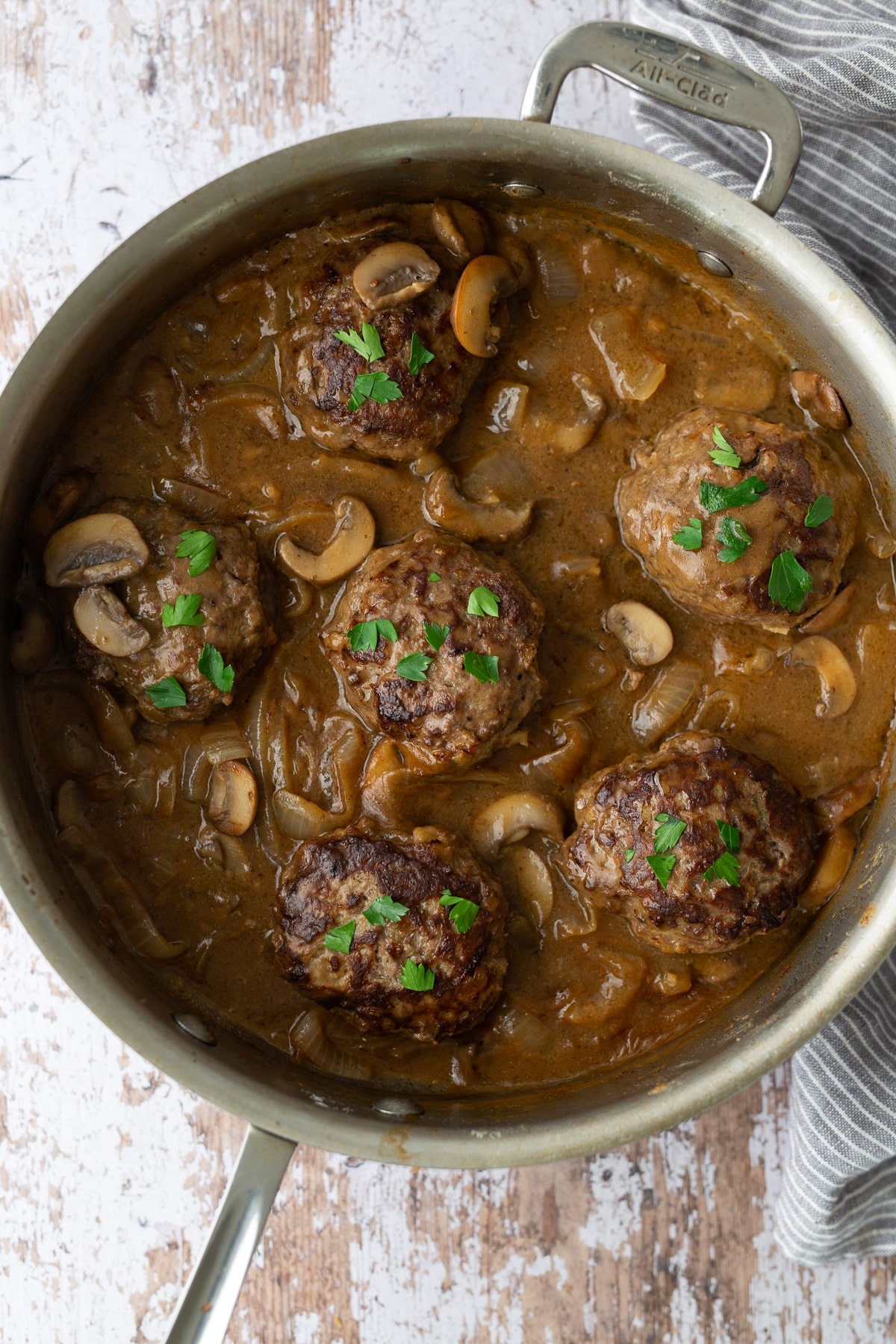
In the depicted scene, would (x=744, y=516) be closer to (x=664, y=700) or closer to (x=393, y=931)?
(x=664, y=700)

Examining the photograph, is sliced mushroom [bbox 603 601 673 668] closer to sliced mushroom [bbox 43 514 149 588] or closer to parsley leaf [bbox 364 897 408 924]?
parsley leaf [bbox 364 897 408 924]

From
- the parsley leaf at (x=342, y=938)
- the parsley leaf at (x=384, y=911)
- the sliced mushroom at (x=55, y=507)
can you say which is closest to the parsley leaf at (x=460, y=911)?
the parsley leaf at (x=384, y=911)

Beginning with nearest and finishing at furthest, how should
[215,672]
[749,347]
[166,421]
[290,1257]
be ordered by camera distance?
1. [215,672]
2. [166,421]
3. [749,347]
4. [290,1257]

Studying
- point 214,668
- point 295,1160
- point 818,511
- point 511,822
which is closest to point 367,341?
point 214,668

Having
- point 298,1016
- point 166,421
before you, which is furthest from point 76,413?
point 298,1016

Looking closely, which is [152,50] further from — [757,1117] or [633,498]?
[757,1117]

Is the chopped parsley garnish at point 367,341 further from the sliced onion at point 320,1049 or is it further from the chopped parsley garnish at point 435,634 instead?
the sliced onion at point 320,1049
